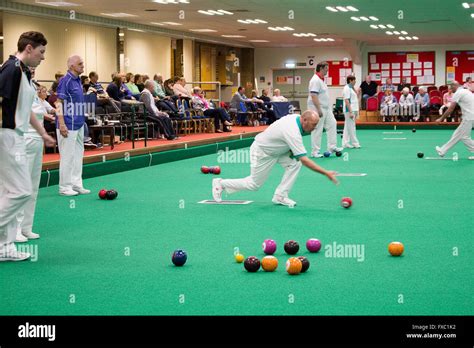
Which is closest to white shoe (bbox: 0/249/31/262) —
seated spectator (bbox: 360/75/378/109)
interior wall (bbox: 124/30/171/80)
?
interior wall (bbox: 124/30/171/80)

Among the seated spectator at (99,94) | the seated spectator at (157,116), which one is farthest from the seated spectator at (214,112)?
the seated spectator at (99,94)

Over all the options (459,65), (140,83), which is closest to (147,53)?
(140,83)

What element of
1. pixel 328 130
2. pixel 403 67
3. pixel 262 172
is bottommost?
pixel 262 172

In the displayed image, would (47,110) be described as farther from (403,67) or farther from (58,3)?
(403,67)

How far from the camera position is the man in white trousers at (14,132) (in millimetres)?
4848

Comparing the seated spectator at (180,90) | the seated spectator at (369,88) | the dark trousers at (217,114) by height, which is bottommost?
the dark trousers at (217,114)

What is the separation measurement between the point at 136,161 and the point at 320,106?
119 inches

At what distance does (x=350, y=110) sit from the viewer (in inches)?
526

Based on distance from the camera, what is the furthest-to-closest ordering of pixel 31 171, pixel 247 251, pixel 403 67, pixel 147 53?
pixel 403 67
pixel 147 53
pixel 31 171
pixel 247 251

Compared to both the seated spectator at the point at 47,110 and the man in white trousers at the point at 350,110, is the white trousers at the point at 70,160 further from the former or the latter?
the man in white trousers at the point at 350,110

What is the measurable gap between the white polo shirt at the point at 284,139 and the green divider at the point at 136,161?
123 inches

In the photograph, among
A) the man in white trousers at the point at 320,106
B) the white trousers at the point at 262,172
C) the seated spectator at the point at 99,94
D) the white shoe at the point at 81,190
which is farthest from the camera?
the seated spectator at the point at 99,94

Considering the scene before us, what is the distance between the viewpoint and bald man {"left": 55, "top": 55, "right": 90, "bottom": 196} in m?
7.82
